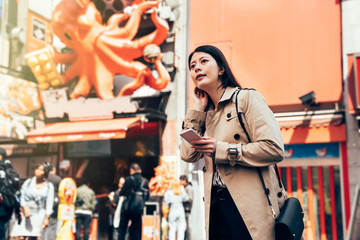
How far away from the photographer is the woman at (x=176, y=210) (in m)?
10.8

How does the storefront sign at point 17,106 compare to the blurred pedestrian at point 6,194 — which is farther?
the storefront sign at point 17,106

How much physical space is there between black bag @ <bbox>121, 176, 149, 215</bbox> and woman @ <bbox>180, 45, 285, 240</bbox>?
6.78 meters

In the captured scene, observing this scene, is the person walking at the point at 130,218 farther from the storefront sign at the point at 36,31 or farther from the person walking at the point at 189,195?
the storefront sign at the point at 36,31

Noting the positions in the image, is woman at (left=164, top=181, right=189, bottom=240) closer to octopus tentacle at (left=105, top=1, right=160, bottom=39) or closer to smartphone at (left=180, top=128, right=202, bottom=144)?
octopus tentacle at (left=105, top=1, right=160, bottom=39)


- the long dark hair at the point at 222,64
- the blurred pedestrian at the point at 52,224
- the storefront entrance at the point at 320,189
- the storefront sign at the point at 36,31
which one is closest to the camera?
the long dark hair at the point at 222,64

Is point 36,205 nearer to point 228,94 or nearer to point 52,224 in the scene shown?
point 52,224

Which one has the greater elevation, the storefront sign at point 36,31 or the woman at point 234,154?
the storefront sign at point 36,31

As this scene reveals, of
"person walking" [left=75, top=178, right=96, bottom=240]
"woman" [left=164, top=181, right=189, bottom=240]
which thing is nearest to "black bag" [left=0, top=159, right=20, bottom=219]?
"person walking" [left=75, top=178, right=96, bottom=240]

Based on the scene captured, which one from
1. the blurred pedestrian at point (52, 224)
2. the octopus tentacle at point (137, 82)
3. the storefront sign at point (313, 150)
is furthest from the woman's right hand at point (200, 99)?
the octopus tentacle at point (137, 82)

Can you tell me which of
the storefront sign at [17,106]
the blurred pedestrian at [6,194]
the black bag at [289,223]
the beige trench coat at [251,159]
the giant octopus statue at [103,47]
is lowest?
the blurred pedestrian at [6,194]

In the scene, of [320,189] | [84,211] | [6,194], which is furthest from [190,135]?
[320,189]

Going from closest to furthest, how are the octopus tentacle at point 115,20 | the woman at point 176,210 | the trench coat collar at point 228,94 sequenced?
the trench coat collar at point 228,94 → the woman at point 176,210 → the octopus tentacle at point 115,20

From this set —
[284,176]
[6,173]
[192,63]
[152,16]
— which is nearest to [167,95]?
[152,16]

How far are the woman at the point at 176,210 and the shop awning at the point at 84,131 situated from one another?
260cm
